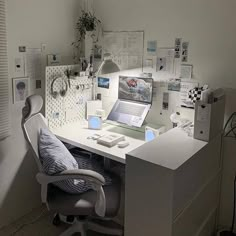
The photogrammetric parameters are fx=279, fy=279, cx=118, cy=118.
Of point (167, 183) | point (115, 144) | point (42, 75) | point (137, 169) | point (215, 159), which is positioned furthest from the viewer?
point (42, 75)

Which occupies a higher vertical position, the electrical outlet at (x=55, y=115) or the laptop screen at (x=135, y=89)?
the laptop screen at (x=135, y=89)

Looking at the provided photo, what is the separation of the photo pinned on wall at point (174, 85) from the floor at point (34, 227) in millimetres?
1306

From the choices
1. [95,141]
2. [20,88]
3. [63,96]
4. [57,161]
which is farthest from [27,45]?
[57,161]

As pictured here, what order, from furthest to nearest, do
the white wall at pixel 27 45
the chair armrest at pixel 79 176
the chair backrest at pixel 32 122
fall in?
the white wall at pixel 27 45, the chair backrest at pixel 32 122, the chair armrest at pixel 79 176

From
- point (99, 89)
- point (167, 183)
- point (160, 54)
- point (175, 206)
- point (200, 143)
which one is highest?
point (160, 54)

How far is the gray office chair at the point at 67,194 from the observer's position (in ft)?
5.48

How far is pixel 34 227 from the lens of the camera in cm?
231

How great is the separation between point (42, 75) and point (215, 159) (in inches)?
60.5

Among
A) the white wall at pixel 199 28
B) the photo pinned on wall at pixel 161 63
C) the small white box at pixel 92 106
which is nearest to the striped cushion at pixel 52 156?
the small white box at pixel 92 106

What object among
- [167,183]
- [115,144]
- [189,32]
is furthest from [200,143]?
[189,32]

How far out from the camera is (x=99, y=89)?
2.69m

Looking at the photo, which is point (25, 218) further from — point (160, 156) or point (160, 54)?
point (160, 54)

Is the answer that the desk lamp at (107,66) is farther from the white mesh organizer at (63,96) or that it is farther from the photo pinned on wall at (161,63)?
the photo pinned on wall at (161,63)

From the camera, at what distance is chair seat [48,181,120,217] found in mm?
1738
